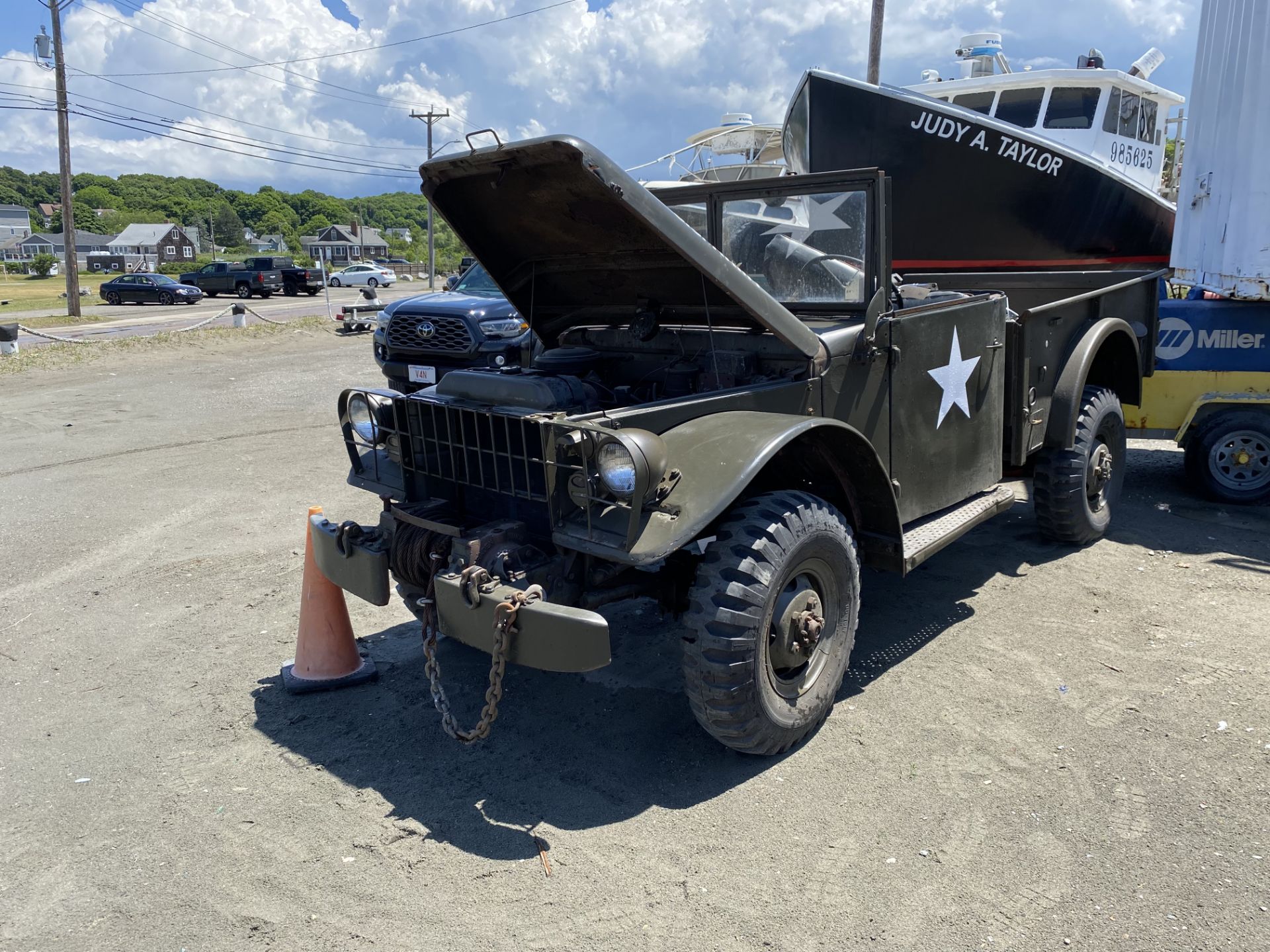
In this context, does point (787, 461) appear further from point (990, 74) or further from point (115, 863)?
point (990, 74)

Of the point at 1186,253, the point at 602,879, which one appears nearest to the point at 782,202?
the point at 602,879

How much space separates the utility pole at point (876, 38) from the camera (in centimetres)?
1593

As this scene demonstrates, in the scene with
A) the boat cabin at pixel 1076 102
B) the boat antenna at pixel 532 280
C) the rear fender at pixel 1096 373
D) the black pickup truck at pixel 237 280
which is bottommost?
the rear fender at pixel 1096 373

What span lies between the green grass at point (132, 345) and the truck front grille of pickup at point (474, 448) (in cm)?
1293

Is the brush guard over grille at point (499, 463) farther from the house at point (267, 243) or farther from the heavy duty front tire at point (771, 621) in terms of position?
the house at point (267, 243)

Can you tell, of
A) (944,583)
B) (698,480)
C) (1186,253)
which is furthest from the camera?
(1186,253)

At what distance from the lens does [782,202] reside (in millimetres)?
4328

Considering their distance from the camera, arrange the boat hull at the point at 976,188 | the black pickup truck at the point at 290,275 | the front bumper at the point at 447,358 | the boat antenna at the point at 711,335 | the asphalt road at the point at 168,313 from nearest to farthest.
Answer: the boat antenna at the point at 711,335 → the boat hull at the point at 976,188 → the front bumper at the point at 447,358 → the asphalt road at the point at 168,313 → the black pickup truck at the point at 290,275

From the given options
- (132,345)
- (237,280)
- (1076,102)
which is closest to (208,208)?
(237,280)

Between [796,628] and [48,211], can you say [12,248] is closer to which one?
[48,211]

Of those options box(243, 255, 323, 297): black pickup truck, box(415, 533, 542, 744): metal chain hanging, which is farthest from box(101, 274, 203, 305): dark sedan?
box(415, 533, 542, 744): metal chain hanging

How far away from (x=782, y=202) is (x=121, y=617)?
12.9ft

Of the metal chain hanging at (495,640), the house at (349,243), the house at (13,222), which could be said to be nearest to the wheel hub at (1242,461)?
the metal chain hanging at (495,640)

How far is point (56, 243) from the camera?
113 meters
